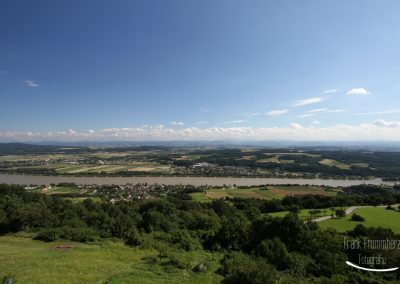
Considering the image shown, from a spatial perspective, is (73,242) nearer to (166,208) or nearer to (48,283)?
(48,283)

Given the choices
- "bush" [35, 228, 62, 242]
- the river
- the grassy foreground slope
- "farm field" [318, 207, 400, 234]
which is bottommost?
the river

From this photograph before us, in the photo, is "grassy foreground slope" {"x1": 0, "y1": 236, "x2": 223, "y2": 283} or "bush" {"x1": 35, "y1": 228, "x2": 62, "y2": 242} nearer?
"grassy foreground slope" {"x1": 0, "y1": 236, "x2": 223, "y2": 283}

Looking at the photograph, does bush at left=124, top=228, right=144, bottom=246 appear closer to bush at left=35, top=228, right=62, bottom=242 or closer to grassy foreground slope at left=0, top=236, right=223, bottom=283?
grassy foreground slope at left=0, top=236, right=223, bottom=283

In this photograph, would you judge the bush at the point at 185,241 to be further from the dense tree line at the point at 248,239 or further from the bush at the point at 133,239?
the bush at the point at 133,239

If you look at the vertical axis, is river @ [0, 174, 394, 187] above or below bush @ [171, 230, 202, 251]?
below

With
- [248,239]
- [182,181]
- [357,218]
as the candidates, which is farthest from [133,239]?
[182,181]

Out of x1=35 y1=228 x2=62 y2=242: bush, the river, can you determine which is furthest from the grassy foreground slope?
the river

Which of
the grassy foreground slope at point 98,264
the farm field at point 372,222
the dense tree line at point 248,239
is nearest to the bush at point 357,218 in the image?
the farm field at point 372,222

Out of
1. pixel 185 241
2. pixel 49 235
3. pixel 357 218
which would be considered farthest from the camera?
pixel 357 218

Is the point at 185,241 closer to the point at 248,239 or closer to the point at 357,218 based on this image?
the point at 248,239
